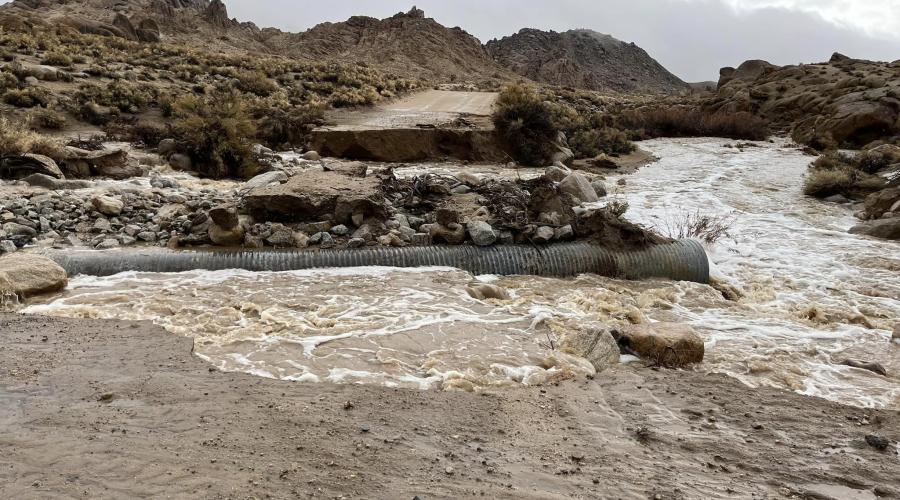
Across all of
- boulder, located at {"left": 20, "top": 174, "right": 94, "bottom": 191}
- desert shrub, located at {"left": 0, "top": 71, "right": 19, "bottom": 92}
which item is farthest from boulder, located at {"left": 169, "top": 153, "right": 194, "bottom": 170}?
desert shrub, located at {"left": 0, "top": 71, "right": 19, "bottom": 92}

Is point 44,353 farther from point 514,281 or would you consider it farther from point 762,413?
point 762,413

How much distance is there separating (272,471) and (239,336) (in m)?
2.39

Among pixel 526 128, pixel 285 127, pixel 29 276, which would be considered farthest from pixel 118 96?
pixel 29 276

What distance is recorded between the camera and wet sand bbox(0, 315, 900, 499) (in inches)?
115

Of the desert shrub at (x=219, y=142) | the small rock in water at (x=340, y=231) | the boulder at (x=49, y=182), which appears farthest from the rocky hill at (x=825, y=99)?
the boulder at (x=49, y=182)

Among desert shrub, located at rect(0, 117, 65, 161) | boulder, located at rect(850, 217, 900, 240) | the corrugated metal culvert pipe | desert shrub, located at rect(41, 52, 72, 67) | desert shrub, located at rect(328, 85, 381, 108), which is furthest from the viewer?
desert shrub, located at rect(328, 85, 381, 108)

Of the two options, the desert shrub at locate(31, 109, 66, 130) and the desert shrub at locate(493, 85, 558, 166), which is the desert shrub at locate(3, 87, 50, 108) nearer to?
the desert shrub at locate(31, 109, 66, 130)

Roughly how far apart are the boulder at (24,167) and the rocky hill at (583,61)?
58.3 meters

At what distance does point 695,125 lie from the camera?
2550cm

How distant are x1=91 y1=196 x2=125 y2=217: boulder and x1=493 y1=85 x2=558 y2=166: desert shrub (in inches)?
408

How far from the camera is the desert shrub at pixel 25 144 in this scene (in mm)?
9555

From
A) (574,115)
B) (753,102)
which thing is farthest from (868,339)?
(753,102)

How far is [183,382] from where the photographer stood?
4023 millimetres

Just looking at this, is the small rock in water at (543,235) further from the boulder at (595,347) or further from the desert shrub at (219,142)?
the desert shrub at (219,142)
